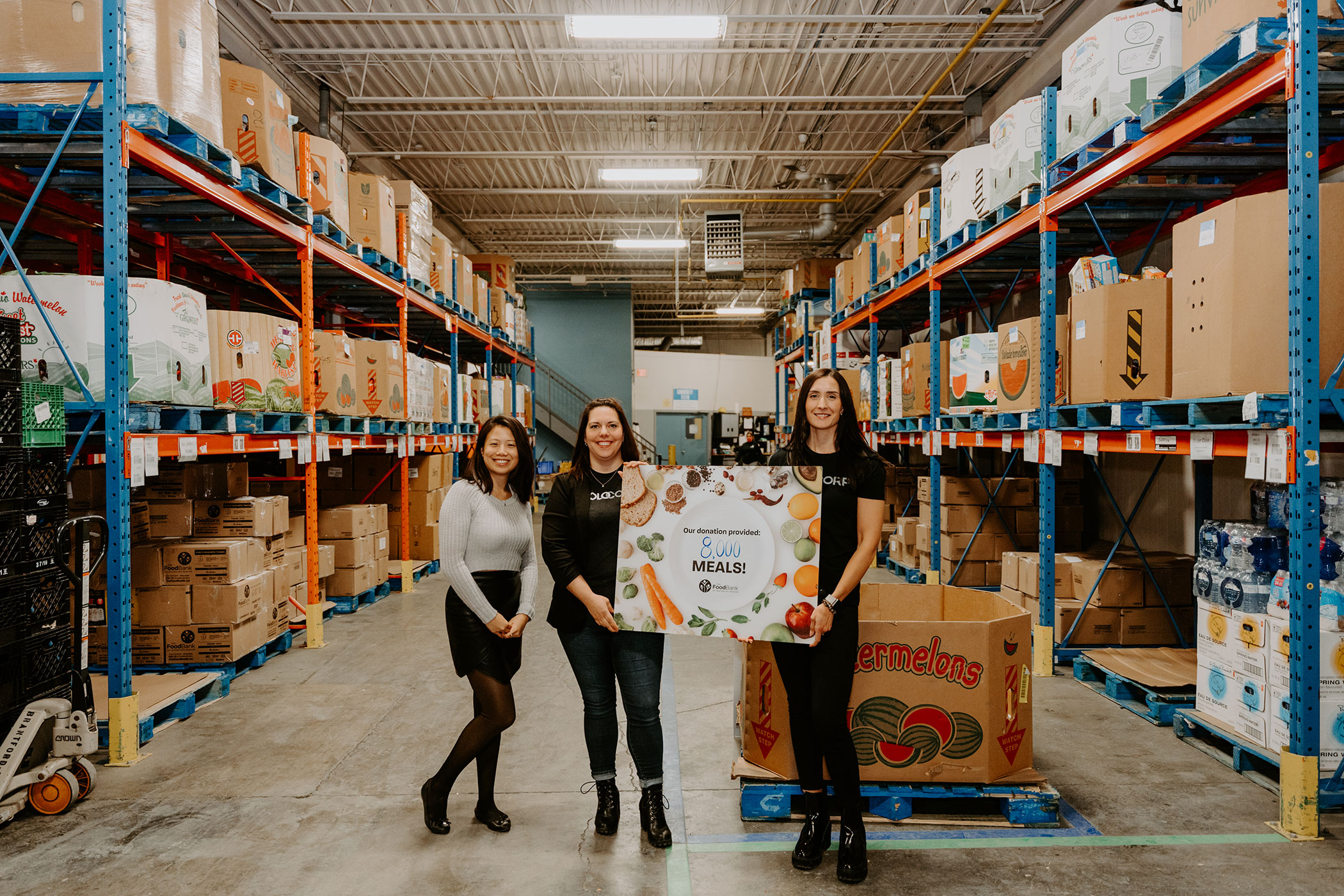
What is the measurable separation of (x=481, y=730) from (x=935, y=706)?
183 centimetres

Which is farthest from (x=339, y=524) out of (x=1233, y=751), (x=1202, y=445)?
(x=1233, y=751)

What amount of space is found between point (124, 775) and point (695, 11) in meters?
9.00

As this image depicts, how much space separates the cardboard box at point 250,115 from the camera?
4848 millimetres

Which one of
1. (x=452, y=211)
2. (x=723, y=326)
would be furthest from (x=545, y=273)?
(x=723, y=326)

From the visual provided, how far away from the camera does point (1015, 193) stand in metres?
5.36

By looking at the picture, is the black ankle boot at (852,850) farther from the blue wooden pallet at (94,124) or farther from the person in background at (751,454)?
the person in background at (751,454)

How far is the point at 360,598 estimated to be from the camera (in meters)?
7.60

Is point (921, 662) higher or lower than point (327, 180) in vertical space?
lower

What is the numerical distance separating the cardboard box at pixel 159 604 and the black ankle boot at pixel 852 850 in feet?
14.1

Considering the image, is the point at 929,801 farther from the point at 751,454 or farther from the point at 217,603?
the point at 751,454

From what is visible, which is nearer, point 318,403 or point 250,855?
point 250,855

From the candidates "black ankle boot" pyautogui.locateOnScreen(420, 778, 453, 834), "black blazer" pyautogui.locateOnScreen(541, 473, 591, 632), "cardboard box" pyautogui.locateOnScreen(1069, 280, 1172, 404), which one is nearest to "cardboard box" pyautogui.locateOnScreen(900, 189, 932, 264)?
"cardboard box" pyautogui.locateOnScreen(1069, 280, 1172, 404)

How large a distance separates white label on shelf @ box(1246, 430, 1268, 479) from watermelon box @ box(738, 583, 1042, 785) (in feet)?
3.61

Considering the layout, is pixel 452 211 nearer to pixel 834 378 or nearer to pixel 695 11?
pixel 695 11
